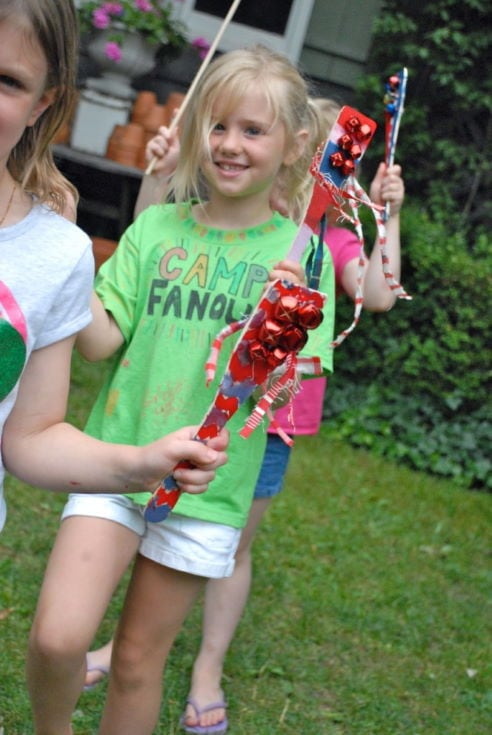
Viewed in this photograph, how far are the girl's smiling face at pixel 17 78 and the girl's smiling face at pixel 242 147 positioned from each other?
0.99 meters

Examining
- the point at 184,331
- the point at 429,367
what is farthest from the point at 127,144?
the point at 184,331

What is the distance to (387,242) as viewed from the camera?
3154 millimetres

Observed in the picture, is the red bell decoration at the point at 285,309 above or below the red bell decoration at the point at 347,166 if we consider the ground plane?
below

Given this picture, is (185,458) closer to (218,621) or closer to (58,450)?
(58,450)

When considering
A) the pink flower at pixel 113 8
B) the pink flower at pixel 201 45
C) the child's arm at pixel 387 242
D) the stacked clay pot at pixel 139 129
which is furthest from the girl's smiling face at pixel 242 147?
the pink flower at pixel 201 45

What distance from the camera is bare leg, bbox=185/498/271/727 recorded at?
3377 mm

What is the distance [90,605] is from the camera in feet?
7.88

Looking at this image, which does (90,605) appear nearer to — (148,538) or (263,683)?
(148,538)

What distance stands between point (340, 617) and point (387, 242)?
1.65 meters

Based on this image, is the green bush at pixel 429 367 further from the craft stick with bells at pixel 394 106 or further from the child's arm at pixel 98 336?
the child's arm at pixel 98 336

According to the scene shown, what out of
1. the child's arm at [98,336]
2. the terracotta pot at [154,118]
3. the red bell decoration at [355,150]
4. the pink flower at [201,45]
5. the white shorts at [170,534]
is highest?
the red bell decoration at [355,150]

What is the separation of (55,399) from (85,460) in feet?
0.40

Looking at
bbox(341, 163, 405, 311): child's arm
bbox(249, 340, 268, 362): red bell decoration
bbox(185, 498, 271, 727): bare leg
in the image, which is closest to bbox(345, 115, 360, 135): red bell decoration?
bbox(249, 340, 268, 362): red bell decoration

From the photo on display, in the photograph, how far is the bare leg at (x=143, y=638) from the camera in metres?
2.60
